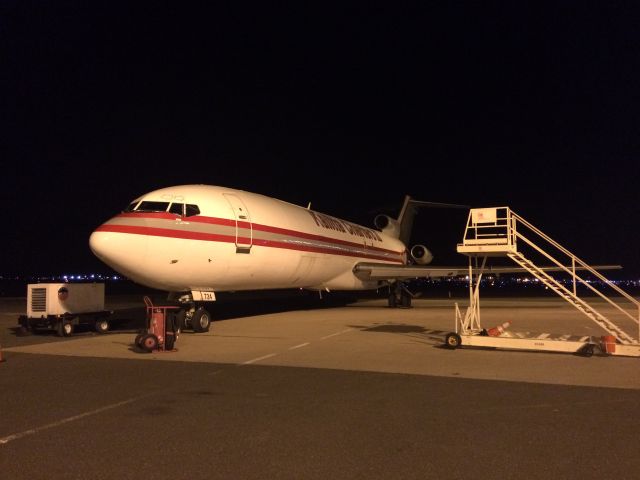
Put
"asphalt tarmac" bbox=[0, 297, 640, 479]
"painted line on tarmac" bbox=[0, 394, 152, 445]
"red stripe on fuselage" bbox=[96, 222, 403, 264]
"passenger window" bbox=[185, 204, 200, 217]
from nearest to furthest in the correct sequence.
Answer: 1. "asphalt tarmac" bbox=[0, 297, 640, 479]
2. "painted line on tarmac" bbox=[0, 394, 152, 445]
3. "red stripe on fuselage" bbox=[96, 222, 403, 264]
4. "passenger window" bbox=[185, 204, 200, 217]

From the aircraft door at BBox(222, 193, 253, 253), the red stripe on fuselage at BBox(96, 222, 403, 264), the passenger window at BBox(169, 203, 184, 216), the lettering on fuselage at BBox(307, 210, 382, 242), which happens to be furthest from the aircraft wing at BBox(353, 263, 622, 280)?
the passenger window at BBox(169, 203, 184, 216)

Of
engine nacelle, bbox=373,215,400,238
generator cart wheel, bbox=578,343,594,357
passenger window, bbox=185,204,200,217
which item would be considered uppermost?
engine nacelle, bbox=373,215,400,238

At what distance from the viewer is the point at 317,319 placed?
727 inches

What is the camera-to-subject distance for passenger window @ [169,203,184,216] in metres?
13.6

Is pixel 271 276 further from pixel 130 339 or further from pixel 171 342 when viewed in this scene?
pixel 171 342

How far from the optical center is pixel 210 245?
13.9 meters

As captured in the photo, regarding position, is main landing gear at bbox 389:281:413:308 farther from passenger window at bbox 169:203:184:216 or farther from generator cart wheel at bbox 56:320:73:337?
generator cart wheel at bbox 56:320:73:337

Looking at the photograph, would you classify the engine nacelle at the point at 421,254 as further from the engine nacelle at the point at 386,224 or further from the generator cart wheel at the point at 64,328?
the generator cart wheel at the point at 64,328

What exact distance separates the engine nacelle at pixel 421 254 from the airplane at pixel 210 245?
13008mm

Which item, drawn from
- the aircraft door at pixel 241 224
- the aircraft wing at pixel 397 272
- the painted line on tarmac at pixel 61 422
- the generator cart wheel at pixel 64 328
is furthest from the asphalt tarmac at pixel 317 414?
the aircraft wing at pixel 397 272

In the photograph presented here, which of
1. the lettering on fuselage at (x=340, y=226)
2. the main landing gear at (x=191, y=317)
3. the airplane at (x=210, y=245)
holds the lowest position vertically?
the main landing gear at (x=191, y=317)

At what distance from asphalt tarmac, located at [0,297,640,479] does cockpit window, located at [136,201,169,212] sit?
3990 millimetres

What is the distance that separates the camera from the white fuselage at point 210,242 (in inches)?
502

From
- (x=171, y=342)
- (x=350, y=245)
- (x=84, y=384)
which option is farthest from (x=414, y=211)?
(x=84, y=384)
